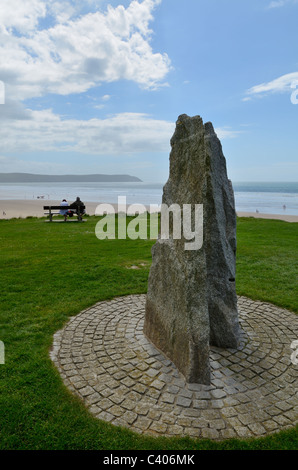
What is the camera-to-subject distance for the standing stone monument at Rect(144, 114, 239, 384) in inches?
170

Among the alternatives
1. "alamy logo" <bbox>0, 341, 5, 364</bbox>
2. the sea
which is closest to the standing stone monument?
"alamy logo" <bbox>0, 341, 5, 364</bbox>

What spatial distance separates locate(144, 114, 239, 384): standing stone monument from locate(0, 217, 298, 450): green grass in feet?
4.52

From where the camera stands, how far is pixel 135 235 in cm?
1574

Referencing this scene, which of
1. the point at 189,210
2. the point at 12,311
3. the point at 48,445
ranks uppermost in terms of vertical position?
the point at 189,210

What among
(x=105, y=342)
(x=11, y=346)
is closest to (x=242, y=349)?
(x=105, y=342)

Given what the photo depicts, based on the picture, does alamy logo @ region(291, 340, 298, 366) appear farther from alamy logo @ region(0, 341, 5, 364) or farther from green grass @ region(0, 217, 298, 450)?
alamy logo @ region(0, 341, 5, 364)

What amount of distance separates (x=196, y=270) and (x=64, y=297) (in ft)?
14.3

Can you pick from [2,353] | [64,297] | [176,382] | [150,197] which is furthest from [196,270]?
[150,197]

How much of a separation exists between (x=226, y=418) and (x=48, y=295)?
5213 millimetres

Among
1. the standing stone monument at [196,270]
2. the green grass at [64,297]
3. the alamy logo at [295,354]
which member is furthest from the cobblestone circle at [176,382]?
the standing stone monument at [196,270]

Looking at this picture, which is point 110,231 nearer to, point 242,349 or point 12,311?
point 12,311

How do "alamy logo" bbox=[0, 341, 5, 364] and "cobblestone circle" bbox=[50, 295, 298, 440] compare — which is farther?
"alamy logo" bbox=[0, 341, 5, 364]

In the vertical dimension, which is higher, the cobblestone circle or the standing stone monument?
the standing stone monument

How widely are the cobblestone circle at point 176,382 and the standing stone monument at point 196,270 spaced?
0.31 meters
